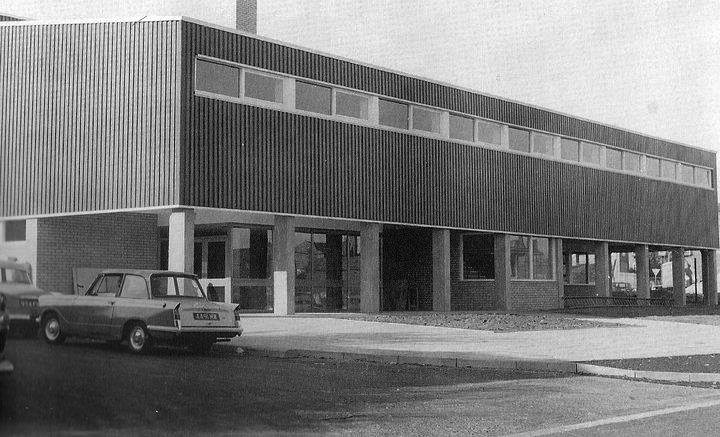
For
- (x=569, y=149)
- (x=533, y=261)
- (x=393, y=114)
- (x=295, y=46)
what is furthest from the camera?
(x=569, y=149)

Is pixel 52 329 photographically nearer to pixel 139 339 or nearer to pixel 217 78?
pixel 139 339

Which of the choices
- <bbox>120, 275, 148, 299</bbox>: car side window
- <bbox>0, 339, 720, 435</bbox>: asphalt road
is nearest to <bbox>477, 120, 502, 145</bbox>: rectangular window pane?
<bbox>0, 339, 720, 435</bbox>: asphalt road

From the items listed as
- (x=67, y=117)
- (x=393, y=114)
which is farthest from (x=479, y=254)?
(x=67, y=117)

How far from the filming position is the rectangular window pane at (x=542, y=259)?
34281 mm

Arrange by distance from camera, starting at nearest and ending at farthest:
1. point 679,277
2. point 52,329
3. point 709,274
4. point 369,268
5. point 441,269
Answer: point 52,329 < point 369,268 < point 441,269 < point 679,277 < point 709,274

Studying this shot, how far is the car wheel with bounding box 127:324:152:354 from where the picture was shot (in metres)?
6.47

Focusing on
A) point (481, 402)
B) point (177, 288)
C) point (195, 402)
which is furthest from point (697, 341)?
point (195, 402)

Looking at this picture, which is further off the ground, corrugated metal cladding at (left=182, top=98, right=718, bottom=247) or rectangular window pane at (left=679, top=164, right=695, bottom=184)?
rectangular window pane at (left=679, top=164, right=695, bottom=184)

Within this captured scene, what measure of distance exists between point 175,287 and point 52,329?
5897 mm

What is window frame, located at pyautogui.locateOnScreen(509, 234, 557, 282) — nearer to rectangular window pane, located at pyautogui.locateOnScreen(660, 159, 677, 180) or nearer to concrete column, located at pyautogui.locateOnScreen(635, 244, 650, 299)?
concrete column, located at pyautogui.locateOnScreen(635, 244, 650, 299)

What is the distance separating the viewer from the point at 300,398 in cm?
900

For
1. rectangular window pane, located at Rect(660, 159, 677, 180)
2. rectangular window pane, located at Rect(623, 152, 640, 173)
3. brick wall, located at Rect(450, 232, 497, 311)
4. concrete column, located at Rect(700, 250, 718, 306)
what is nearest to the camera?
brick wall, located at Rect(450, 232, 497, 311)

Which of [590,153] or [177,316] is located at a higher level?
[590,153]

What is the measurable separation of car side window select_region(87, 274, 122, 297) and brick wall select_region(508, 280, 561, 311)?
28304mm
